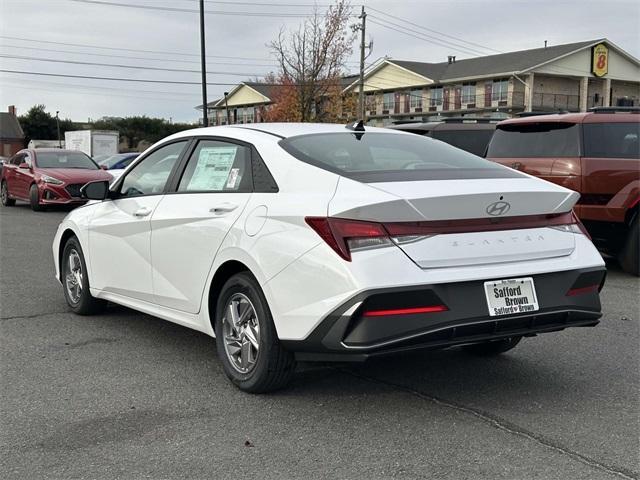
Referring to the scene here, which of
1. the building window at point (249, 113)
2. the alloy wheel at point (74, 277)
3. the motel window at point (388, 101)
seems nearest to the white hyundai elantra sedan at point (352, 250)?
the alloy wheel at point (74, 277)

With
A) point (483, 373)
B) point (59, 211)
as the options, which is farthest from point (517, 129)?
point (59, 211)

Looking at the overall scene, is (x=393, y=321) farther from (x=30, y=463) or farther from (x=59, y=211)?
(x=59, y=211)

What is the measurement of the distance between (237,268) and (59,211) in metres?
14.5

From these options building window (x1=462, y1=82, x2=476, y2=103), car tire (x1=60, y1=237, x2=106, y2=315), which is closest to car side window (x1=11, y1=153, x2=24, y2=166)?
car tire (x1=60, y1=237, x2=106, y2=315)

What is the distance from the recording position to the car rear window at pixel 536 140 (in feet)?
28.4

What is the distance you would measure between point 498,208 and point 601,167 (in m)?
5.20

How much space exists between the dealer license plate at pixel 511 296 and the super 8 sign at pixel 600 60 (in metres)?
64.9

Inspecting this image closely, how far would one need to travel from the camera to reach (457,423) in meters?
3.71

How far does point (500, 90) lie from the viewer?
62656mm

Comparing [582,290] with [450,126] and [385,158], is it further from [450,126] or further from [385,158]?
[450,126]

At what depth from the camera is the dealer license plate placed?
11.9ft

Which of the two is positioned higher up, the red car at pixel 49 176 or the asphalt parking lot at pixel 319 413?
the red car at pixel 49 176

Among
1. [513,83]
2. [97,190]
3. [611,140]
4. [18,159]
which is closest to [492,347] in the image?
[97,190]

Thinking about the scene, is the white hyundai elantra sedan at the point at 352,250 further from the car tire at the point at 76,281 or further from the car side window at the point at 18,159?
the car side window at the point at 18,159
